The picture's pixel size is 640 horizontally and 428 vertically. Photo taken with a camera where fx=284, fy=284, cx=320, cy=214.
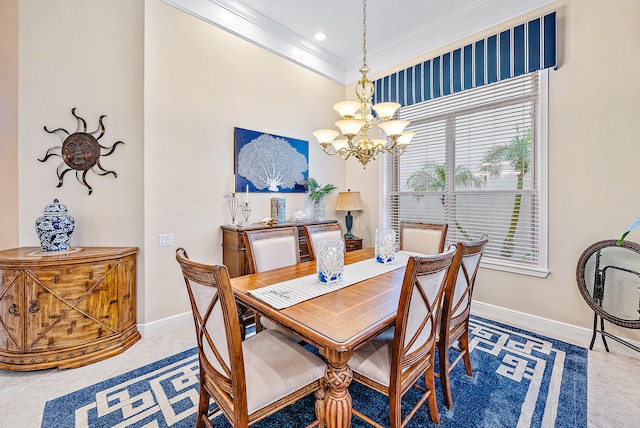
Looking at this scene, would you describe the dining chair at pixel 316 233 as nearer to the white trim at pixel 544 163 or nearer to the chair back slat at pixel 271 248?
the chair back slat at pixel 271 248

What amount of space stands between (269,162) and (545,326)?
11.3 ft

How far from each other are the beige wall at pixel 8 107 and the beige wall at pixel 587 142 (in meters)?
4.70

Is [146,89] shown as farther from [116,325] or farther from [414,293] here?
[414,293]

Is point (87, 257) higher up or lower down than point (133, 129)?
lower down

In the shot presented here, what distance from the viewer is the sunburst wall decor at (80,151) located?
2508 millimetres

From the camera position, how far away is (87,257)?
226cm

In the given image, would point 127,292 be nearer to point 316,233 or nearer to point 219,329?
point 316,233

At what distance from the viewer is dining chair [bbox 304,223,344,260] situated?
8.75 ft

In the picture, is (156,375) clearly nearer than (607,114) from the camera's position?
Yes

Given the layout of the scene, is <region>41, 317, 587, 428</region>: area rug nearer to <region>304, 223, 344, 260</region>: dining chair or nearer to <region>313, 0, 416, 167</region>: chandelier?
<region>304, 223, 344, 260</region>: dining chair

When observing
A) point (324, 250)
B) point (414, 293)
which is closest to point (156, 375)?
point (324, 250)

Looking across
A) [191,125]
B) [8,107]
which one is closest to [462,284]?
[191,125]

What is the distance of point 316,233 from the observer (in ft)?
9.03

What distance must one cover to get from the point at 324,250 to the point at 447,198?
7.95 feet
